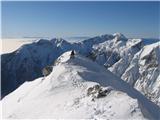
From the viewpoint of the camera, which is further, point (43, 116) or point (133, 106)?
point (43, 116)

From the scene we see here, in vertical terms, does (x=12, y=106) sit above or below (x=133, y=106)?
below

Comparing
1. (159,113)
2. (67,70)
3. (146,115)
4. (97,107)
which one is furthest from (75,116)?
(67,70)

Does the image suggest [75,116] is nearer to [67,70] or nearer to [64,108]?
[64,108]

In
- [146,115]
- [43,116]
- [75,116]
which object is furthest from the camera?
[43,116]

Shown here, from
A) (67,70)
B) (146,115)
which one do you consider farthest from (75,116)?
(67,70)

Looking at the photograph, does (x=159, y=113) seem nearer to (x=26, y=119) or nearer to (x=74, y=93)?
(x=74, y=93)

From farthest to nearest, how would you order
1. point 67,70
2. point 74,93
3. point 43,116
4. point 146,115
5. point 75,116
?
point 67,70
point 74,93
point 43,116
point 75,116
point 146,115
